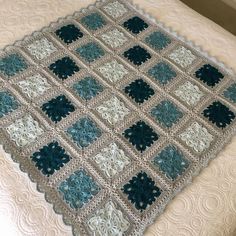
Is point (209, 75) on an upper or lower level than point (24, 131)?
upper

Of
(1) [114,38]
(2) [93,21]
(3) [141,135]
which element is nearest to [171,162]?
(3) [141,135]

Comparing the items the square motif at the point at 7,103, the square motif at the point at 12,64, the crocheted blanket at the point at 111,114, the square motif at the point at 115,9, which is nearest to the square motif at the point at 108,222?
the crocheted blanket at the point at 111,114

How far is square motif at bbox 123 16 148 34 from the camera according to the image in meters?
1.49

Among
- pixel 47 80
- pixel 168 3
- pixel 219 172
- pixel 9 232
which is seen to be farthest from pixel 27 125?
pixel 168 3

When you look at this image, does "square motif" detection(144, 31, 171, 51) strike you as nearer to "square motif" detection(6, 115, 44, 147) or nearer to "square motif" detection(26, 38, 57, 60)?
"square motif" detection(26, 38, 57, 60)

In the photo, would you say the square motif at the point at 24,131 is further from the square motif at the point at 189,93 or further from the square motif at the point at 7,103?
the square motif at the point at 189,93

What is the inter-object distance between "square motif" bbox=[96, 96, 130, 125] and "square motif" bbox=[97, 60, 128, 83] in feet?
0.33

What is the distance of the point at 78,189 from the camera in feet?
3.37

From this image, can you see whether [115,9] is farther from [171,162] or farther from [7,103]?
[171,162]

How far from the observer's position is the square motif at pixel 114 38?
1.43m

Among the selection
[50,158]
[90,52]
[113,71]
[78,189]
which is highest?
[90,52]

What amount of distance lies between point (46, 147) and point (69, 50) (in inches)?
17.2

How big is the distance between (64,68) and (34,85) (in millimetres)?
131

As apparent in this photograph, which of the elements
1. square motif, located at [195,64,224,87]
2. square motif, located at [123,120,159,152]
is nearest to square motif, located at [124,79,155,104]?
square motif, located at [123,120,159,152]
